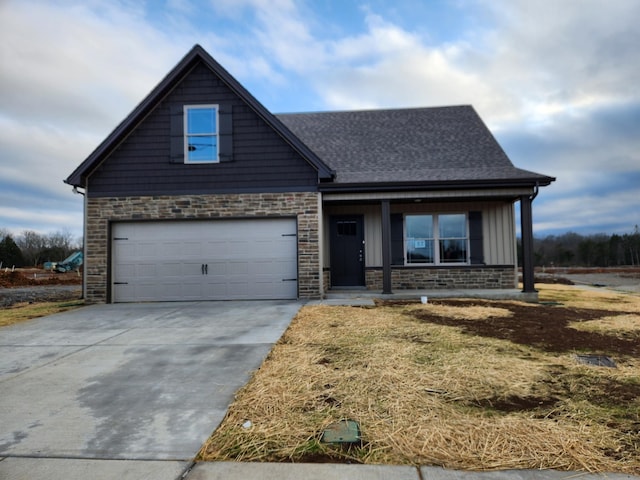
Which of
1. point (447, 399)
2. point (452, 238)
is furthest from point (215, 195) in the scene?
point (447, 399)

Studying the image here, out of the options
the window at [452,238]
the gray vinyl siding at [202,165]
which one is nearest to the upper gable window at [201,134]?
the gray vinyl siding at [202,165]

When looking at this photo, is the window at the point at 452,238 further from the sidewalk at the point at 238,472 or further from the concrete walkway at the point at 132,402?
the sidewalk at the point at 238,472

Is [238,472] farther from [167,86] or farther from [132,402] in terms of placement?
[167,86]

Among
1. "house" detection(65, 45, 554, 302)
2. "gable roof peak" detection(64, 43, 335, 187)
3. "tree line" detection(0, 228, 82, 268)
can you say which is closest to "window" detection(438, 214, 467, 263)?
"house" detection(65, 45, 554, 302)

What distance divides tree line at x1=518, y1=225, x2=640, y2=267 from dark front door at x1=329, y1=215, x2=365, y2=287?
24.1 m

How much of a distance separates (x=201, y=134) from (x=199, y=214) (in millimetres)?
2229

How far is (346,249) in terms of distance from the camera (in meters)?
11.6

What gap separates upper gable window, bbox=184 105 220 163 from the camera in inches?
389

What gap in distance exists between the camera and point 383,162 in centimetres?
1134

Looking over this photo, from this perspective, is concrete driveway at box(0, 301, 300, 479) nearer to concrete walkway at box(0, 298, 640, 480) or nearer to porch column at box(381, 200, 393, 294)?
concrete walkway at box(0, 298, 640, 480)

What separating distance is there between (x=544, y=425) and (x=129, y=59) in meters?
14.7

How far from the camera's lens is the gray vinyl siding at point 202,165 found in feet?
32.1

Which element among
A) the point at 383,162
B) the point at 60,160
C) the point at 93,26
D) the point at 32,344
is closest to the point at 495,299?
the point at 383,162

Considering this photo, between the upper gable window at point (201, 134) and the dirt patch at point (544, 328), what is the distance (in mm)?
6883
